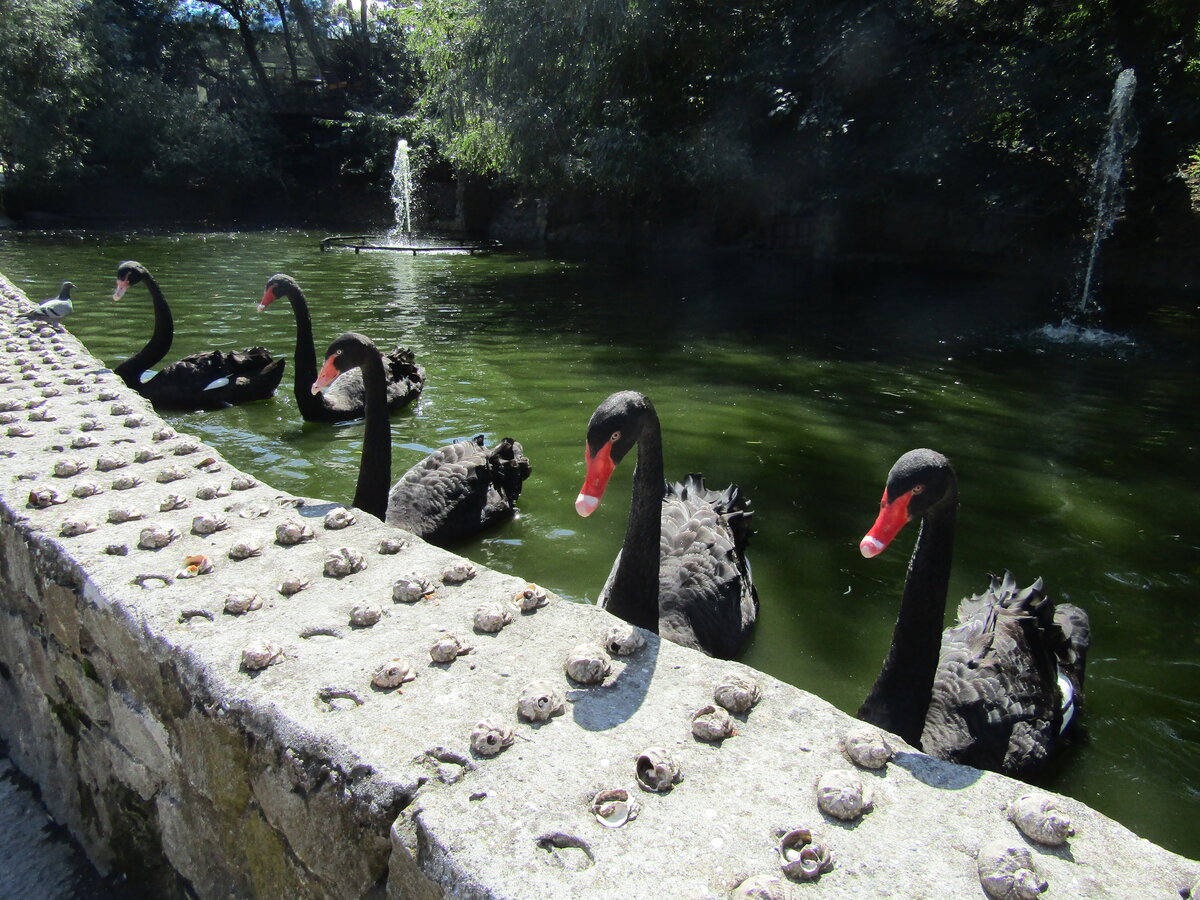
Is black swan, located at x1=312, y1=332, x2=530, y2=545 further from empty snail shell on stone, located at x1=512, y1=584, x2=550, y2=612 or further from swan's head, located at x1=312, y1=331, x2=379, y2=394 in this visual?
empty snail shell on stone, located at x1=512, y1=584, x2=550, y2=612

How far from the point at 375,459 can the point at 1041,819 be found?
3.37 m

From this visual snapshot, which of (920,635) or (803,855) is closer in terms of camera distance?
(803,855)

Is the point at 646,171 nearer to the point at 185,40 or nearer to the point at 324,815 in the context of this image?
the point at 324,815

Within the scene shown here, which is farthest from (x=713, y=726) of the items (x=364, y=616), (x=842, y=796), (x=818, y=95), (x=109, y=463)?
(x=818, y=95)

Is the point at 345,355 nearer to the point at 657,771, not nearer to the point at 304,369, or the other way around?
the point at 304,369

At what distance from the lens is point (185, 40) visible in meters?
30.0

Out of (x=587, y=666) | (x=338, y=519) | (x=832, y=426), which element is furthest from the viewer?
(x=832, y=426)

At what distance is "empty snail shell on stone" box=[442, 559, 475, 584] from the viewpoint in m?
2.30

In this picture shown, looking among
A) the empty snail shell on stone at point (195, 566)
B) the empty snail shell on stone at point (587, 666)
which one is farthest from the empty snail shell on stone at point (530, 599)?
the empty snail shell on stone at point (195, 566)

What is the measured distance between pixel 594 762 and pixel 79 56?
27851mm

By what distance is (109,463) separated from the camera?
9.93 ft

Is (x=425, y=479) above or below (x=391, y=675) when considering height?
below

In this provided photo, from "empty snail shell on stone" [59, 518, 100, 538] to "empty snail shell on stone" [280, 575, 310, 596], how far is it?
2.20ft

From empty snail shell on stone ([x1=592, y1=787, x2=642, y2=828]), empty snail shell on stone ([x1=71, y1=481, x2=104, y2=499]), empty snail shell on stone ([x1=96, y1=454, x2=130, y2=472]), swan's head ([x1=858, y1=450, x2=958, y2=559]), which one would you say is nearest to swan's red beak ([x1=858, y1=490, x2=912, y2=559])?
swan's head ([x1=858, y1=450, x2=958, y2=559])
